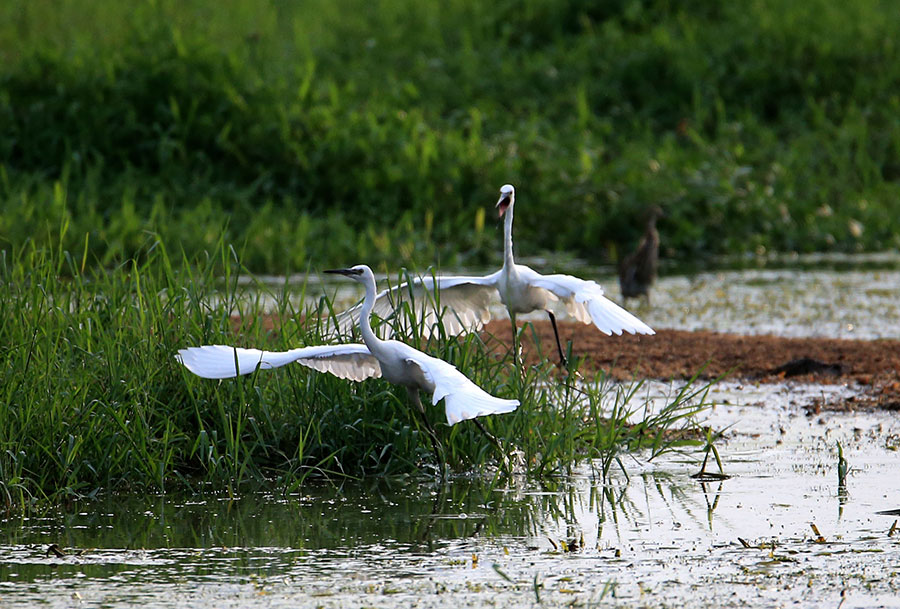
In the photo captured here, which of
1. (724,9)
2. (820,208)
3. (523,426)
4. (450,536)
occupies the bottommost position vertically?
(450,536)

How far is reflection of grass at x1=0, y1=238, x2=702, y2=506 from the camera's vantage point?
5625mm

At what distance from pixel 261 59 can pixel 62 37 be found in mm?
2527

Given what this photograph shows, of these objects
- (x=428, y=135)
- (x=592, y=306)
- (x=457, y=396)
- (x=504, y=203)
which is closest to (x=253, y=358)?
(x=457, y=396)

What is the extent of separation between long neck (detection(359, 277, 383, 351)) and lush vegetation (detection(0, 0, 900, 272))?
20.8ft

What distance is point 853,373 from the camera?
836 cm

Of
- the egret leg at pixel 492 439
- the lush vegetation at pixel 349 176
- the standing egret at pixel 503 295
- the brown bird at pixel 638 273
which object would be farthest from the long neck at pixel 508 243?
the brown bird at pixel 638 273

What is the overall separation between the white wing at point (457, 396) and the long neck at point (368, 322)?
8.6 inches

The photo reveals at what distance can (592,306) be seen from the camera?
5.80 metres

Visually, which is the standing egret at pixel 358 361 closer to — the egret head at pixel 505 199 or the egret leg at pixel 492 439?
the egret leg at pixel 492 439

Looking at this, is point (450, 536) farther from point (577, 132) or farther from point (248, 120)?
point (577, 132)

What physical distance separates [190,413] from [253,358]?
1.75ft

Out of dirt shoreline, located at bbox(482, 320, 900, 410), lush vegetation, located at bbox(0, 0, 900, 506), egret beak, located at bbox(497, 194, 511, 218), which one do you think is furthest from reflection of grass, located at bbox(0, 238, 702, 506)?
dirt shoreline, located at bbox(482, 320, 900, 410)

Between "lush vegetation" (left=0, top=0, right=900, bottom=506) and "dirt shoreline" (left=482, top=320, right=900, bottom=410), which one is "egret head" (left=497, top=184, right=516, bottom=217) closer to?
"lush vegetation" (left=0, top=0, right=900, bottom=506)

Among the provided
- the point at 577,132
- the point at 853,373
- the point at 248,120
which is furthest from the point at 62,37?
the point at 853,373
